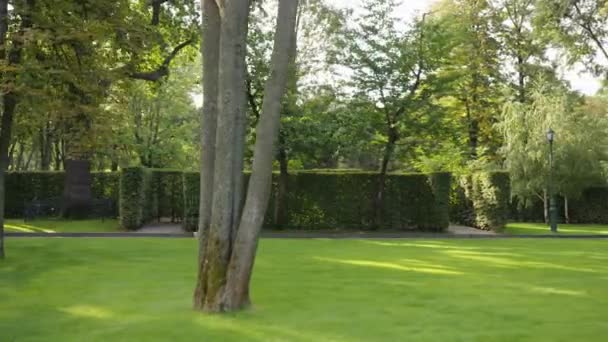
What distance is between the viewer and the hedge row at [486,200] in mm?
25562

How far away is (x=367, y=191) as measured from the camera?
26.4 meters

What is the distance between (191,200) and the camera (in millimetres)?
24219

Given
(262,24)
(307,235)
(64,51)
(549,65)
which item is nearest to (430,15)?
(262,24)

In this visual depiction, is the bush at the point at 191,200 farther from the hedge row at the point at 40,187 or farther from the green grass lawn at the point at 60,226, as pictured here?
the hedge row at the point at 40,187

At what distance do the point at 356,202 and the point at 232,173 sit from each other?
18666 millimetres

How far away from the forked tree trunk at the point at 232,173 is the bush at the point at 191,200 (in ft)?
52.1

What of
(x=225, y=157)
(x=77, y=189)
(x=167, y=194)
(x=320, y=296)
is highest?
(x=77, y=189)

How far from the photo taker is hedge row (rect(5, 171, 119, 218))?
28.0 m

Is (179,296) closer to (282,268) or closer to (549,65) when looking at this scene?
(282,268)

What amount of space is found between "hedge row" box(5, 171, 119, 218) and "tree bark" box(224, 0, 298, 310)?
2111 centimetres

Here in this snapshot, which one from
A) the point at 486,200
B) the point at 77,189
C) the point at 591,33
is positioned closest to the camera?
the point at 486,200

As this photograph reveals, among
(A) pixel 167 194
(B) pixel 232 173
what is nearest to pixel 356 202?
(A) pixel 167 194

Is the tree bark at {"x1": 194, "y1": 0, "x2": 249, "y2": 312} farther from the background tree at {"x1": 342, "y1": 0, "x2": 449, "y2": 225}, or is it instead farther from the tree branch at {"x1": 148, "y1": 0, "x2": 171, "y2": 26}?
the background tree at {"x1": 342, "y1": 0, "x2": 449, "y2": 225}

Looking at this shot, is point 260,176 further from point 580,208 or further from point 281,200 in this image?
point 580,208
